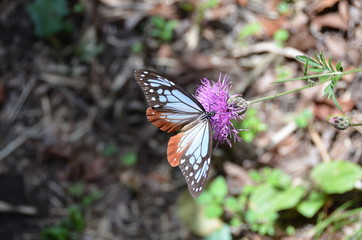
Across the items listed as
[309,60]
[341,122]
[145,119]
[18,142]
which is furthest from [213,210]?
[18,142]

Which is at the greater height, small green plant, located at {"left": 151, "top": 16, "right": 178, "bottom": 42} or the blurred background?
small green plant, located at {"left": 151, "top": 16, "right": 178, "bottom": 42}

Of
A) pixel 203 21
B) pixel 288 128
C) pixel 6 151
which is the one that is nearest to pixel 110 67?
pixel 203 21

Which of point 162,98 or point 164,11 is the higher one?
point 164,11

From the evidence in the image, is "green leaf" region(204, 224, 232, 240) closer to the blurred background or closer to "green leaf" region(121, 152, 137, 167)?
the blurred background

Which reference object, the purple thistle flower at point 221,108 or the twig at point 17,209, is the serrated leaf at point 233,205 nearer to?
the purple thistle flower at point 221,108

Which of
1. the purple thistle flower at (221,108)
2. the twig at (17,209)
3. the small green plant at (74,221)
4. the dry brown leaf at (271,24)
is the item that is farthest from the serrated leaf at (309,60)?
the twig at (17,209)

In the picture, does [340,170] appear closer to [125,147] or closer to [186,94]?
[186,94]

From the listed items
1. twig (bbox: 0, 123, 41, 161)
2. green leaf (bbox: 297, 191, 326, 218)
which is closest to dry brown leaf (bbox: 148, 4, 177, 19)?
twig (bbox: 0, 123, 41, 161)

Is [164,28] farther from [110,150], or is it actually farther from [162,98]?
[162,98]

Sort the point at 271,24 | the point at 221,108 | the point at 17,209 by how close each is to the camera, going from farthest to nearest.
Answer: the point at 17,209
the point at 271,24
the point at 221,108
